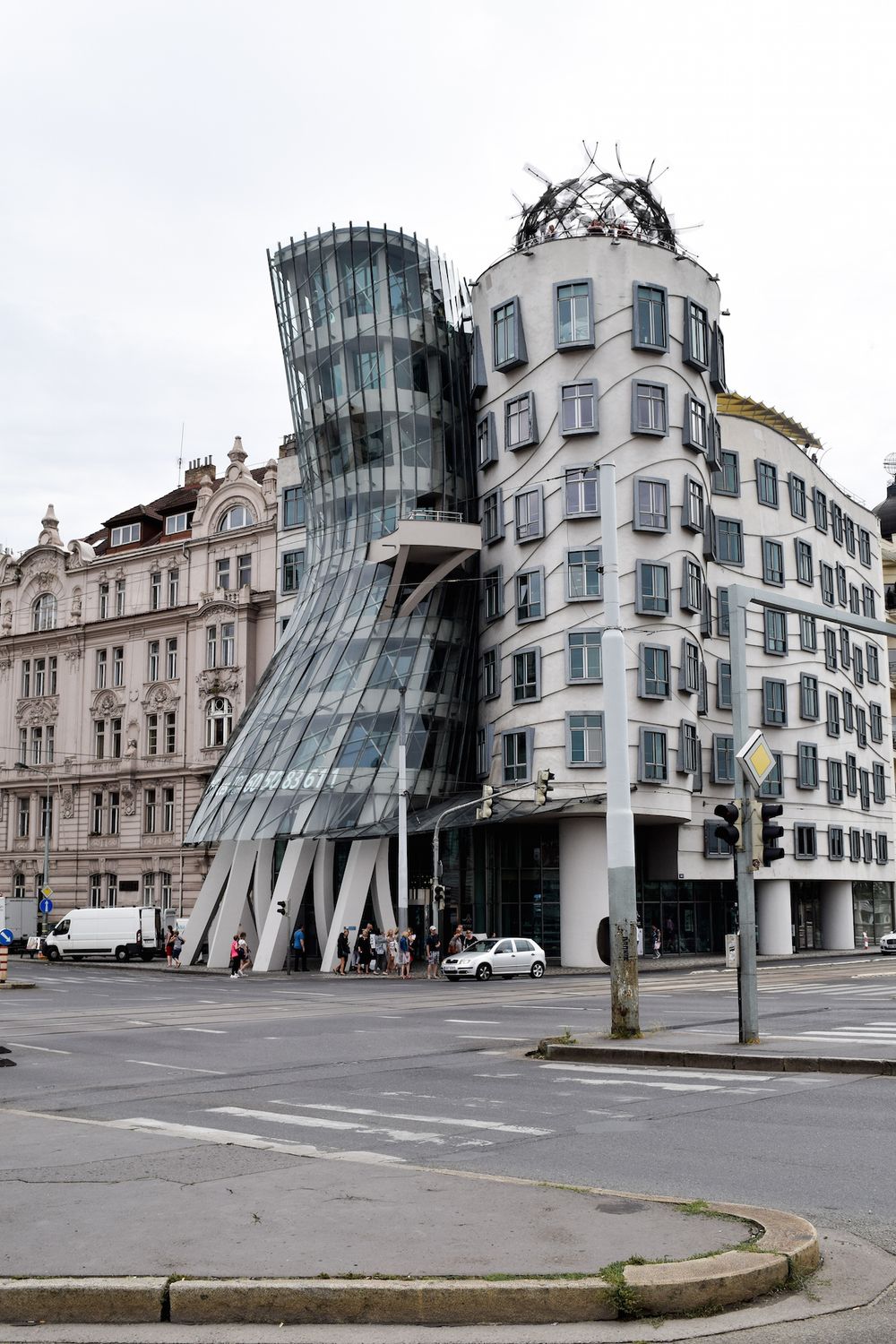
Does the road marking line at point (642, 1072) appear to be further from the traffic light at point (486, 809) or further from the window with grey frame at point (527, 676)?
the window with grey frame at point (527, 676)

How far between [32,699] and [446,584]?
1202 inches

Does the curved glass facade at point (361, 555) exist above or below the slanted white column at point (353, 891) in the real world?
above

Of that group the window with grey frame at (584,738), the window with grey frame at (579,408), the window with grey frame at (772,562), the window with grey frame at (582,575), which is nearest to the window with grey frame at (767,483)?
the window with grey frame at (772,562)

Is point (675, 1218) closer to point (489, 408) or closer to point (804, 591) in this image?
point (489, 408)

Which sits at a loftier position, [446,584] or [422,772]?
[446,584]

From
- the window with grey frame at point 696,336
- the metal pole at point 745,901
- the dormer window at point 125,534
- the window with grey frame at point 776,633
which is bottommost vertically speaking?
the metal pole at point 745,901

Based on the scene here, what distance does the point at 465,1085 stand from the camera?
46.6 ft

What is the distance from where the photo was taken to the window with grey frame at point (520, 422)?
5206 cm

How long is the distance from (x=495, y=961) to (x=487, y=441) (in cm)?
2261

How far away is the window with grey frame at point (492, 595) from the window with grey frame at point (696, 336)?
11023mm

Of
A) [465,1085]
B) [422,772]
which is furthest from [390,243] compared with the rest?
[465,1085]

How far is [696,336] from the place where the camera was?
53062 millimetres

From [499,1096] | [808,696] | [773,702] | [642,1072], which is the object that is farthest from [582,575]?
[499,1096]

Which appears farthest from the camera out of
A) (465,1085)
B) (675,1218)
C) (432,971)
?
(432,971)
